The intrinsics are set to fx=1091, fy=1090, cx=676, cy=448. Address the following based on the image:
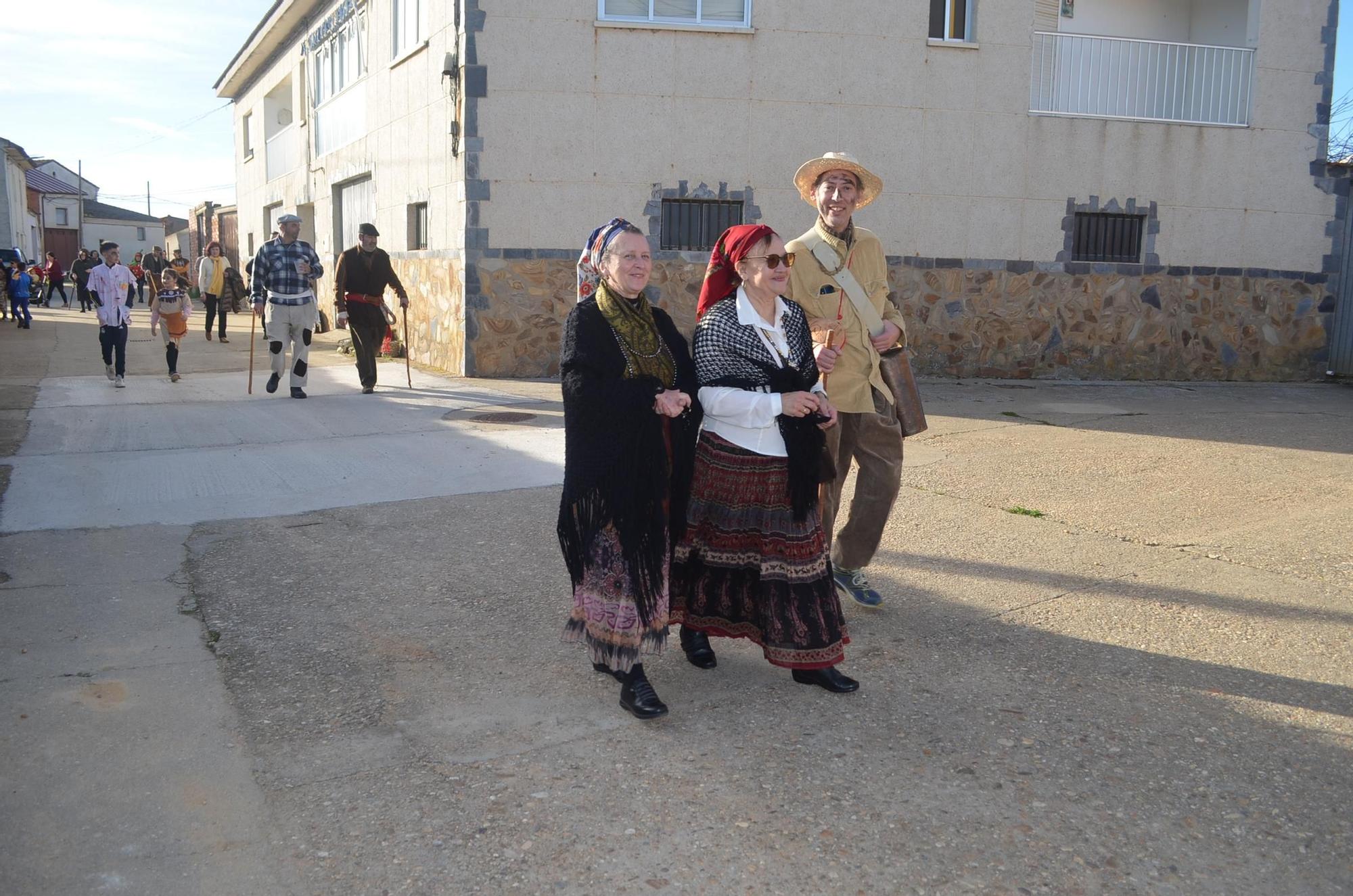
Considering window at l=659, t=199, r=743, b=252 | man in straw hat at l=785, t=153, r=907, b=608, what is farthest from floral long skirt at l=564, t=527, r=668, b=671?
window at l=659, t=199, r=743, b=252

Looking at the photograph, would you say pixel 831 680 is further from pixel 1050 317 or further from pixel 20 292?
pixel 20 292

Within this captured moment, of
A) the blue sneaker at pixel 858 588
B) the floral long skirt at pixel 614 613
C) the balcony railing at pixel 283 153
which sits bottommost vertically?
the blue sneaker at pixel 858 588

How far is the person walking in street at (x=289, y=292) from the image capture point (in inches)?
435

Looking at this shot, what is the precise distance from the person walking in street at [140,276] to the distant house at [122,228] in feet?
143

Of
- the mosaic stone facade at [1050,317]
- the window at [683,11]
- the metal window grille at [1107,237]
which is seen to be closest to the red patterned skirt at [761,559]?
the mosaic stone facade at [1050,317]

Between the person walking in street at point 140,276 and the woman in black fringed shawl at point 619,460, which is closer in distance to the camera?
the woman in black fringed shawl at point 619,460

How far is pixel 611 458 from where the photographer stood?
371 centimetres

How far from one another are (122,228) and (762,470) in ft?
285

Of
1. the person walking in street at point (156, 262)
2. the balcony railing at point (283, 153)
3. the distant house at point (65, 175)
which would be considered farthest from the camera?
the distant house at point (65, 175)

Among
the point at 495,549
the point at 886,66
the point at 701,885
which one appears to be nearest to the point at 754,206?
the point at 886,66

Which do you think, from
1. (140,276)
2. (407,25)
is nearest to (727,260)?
(407,25)

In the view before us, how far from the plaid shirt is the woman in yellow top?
7368 millimetres

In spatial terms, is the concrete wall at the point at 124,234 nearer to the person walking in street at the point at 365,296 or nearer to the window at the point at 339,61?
the window at the point at 339,61

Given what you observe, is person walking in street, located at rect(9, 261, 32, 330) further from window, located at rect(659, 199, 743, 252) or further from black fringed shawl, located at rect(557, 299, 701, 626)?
black fringed shawl, located at rect(557, 299, 701, 626)
